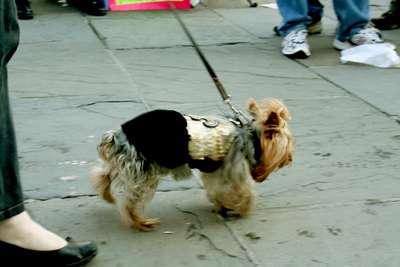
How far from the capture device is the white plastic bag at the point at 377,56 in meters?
5.43

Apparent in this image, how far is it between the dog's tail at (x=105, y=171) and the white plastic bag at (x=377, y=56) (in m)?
3.93

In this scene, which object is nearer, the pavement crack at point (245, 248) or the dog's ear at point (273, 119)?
the pavement crack at point (245, 248)

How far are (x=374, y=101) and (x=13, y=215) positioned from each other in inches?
142

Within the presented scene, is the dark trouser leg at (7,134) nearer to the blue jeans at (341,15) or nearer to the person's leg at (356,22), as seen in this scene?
the blue jeans at (341,15)

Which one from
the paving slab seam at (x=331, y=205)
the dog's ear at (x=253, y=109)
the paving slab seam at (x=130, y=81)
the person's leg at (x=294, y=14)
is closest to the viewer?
the dog's ear at (x=253, y=109)

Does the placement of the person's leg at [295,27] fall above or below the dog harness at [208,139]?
below

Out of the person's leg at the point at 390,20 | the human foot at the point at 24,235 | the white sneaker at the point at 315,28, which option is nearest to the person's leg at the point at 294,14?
the white sneaker at the point at 315,28


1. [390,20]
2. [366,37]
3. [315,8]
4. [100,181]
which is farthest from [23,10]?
[390,20]

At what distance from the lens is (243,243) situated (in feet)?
8.16

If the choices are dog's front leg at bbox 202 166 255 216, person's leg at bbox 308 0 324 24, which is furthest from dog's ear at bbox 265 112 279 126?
person's leg at bbox 308 0 324 24

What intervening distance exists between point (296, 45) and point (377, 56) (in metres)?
1.00

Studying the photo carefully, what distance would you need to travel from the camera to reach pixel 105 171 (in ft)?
8.45

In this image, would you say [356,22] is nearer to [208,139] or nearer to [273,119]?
[273,119]

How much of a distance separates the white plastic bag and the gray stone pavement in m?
0.15
